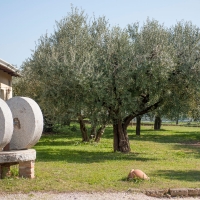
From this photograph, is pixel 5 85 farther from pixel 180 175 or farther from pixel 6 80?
pixel 180 175

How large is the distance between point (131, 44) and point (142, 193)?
876 centimetres

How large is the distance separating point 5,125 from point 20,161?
1010 millimetres

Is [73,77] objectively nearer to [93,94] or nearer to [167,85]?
[93,94]

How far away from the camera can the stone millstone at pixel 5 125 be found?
10258 millimetres

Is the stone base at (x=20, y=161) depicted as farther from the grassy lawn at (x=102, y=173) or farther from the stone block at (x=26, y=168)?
the grassy lawn at (x=102, y=173)

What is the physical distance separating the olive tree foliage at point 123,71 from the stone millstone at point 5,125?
5.51 metres

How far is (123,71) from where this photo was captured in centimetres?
1617

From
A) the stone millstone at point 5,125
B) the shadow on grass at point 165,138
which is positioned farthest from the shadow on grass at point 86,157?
the shadow on grass at point 165,138

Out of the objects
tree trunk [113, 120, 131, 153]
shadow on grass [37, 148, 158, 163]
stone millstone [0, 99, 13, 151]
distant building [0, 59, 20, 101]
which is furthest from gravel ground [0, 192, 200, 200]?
distant building [0, 59, 20, 101]

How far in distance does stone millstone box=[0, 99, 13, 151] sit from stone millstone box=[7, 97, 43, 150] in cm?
72

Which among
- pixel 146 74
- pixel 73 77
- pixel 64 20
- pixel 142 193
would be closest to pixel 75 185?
pixel 142 193

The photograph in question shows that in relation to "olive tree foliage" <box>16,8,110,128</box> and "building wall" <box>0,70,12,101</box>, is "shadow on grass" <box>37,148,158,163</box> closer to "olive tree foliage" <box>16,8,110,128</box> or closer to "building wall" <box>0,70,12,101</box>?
"olive tree foliage" <box>16,8,110,128</box>

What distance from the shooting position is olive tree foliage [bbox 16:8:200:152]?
16.1 m

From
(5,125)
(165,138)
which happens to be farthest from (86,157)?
(165,138)
